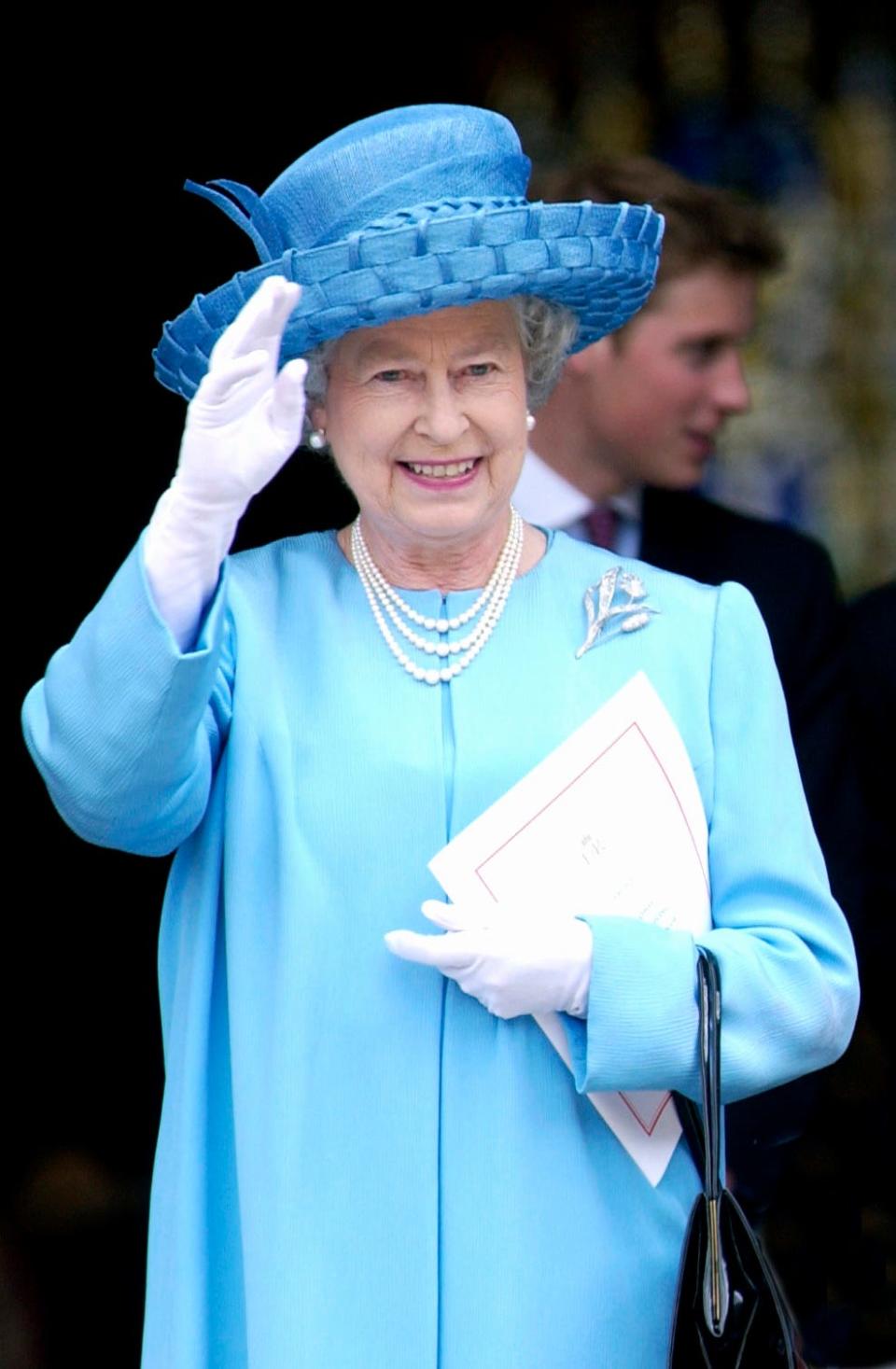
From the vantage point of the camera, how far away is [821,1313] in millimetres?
4160

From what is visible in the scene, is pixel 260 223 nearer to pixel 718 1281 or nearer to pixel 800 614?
pixel 718 1281

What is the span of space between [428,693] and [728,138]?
2.39 meters

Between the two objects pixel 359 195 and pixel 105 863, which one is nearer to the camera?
pixel 359 195

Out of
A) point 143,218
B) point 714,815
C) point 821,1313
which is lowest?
point 821,1313

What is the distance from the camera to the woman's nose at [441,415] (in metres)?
2.27

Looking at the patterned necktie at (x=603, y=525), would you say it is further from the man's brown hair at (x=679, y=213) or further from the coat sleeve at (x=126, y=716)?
the coat sleeve at (x=126, y=716)

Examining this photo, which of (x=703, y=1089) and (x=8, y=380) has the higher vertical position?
(x=8, y=380)

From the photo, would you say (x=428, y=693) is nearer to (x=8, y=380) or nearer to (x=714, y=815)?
(x=714, y=815)

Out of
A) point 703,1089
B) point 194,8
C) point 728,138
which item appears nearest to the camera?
point 703,1089

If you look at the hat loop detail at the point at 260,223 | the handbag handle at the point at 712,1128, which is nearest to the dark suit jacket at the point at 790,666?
the handbag handle at the point at 712,1128

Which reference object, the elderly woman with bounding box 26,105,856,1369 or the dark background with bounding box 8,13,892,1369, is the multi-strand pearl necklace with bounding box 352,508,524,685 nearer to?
the elderly woman with bounding box 26,105,856,1369

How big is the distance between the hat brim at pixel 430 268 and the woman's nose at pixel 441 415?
9cm

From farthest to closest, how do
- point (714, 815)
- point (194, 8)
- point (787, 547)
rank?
point (194, 8) → point (787, 547) → point (714, 815)

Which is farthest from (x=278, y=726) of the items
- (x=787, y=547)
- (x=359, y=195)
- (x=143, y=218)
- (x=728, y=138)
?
(x=728, y=138)
